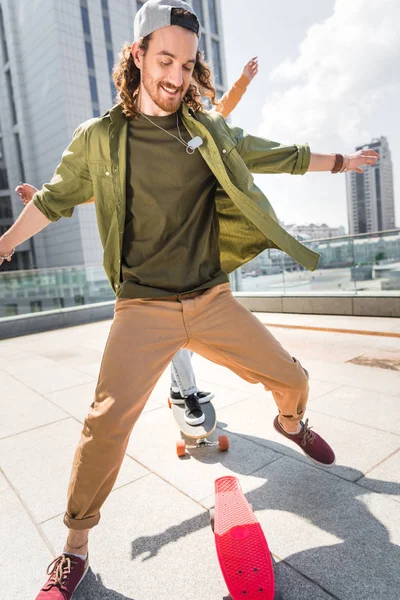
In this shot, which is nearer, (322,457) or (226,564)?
(226,564)

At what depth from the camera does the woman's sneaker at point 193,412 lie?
3176mm

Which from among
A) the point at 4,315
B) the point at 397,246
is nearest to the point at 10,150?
the point at 4,315

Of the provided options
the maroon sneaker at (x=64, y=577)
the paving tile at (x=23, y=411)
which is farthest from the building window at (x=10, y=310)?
the maroon sneaker at (x=64, y=577)

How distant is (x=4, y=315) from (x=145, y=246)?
10.0 meters

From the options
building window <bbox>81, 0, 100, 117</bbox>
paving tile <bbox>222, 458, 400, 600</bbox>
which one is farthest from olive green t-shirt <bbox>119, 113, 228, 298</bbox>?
building window <bbox>81, 0, 100, 117</bbox>

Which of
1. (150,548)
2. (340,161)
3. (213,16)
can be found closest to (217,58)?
(213,16)

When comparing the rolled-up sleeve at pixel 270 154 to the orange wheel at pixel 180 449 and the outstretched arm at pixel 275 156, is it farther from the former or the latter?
the orange wheel at pixel 180 449

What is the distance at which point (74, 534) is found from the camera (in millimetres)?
1849

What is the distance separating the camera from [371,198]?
9869 cm

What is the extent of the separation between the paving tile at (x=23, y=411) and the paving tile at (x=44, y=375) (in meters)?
0.21

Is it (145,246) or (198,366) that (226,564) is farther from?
(198,366)

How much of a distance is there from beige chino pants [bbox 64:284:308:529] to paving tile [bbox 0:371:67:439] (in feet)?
7.99

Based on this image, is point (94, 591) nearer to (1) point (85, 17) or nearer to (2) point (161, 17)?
(2) point (161, 17)

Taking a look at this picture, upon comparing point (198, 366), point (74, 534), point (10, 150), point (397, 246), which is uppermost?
point (10, 150)
